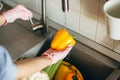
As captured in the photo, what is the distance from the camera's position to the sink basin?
0.94 metres

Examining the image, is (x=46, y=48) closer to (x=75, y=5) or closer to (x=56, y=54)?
(x=56, y=54)

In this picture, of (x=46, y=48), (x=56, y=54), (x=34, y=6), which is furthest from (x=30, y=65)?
(x=34, y=6)

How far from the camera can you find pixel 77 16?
3.21ft

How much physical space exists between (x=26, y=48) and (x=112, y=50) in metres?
0.36

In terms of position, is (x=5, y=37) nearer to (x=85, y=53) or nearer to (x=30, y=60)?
(x=30, y=60)

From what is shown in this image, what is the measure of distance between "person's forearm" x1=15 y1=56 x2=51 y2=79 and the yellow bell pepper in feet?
0.29

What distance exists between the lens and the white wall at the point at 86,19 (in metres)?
0.89

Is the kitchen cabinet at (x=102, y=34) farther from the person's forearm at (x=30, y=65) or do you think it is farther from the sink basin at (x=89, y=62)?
the person's forearm at (x=30, y=65)

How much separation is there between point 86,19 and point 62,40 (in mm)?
130

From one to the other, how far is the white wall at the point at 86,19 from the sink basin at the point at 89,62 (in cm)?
5

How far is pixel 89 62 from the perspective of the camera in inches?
38.8

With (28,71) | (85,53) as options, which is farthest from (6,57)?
(85,53)

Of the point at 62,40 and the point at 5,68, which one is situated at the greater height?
the point at 5,68

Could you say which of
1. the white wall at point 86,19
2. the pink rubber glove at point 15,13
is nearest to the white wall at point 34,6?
the white wall at point 86,19
